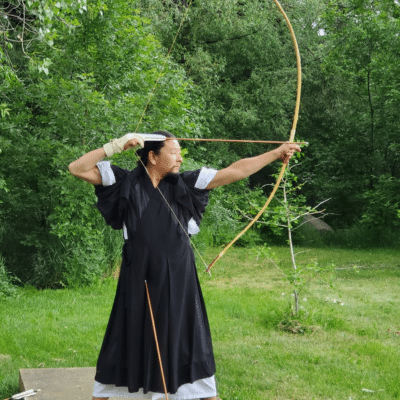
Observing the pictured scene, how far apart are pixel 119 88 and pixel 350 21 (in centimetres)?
738

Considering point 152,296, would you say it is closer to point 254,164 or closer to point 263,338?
point 254,164

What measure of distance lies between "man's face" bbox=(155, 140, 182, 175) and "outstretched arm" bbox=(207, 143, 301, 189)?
0.69 feet

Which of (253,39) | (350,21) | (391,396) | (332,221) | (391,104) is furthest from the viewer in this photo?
(332,221)

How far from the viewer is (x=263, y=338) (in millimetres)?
5559

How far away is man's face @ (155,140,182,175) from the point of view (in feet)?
9.54

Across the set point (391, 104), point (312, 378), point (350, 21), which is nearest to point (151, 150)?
point (312, 378)

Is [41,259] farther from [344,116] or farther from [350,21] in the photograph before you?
[344,116]

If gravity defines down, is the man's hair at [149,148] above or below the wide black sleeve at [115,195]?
above

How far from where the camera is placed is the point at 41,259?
25.5ft

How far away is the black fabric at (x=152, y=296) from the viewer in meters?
2.83

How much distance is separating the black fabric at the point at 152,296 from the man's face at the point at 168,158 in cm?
7

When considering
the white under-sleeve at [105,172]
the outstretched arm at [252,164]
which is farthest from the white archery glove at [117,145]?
the outstretched arm at [252,164]

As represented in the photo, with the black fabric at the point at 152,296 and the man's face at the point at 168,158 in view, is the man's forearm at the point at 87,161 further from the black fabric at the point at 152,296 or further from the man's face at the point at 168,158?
the man's face at the point at 168,158

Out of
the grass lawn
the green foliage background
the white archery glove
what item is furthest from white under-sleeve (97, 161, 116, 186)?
the green foliage background
